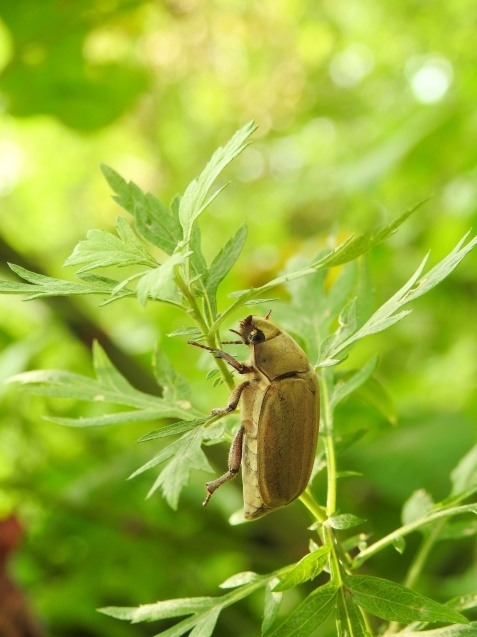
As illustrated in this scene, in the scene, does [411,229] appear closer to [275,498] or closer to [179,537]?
[179,537]

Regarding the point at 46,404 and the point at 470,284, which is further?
the point at 470,284

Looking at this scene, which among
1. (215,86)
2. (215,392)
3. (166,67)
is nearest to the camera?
(215,392)

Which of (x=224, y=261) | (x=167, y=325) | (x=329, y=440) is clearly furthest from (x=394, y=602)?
(x=167, y=325)

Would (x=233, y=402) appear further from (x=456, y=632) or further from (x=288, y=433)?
(x=456, y=632)

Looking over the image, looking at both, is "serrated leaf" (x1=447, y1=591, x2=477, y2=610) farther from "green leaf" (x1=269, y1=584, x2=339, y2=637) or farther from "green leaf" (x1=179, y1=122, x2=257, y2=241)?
"green leaf" (x1=179, y1=122, x2=257, y2=241)

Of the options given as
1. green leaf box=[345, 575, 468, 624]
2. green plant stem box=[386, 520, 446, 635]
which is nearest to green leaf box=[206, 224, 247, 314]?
green leaf box=[345, 575, 468, 624]

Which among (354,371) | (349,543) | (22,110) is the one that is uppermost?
(22,110)

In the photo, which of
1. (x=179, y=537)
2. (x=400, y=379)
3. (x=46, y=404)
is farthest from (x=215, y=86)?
(x=179, y=537)
